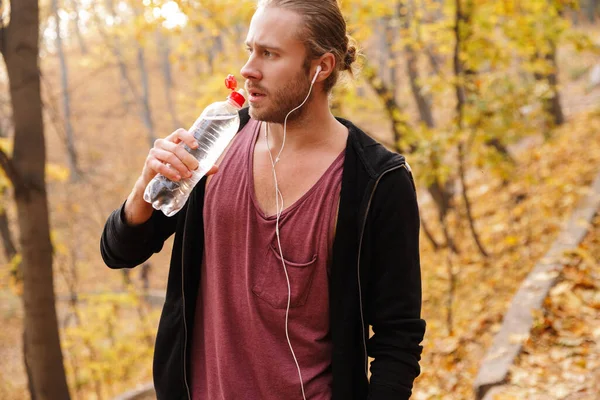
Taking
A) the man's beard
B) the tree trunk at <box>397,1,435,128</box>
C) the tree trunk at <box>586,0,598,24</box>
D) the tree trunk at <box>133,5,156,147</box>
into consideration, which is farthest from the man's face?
the tree trunk at <box>586,0,598,24</box>

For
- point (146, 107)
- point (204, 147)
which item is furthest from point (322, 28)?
point (146, 107)

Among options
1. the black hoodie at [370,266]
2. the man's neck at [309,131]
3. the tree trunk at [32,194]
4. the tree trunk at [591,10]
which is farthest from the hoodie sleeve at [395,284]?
the tree trunk at [591,10]

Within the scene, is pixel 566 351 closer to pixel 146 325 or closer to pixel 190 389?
pixel 190 389

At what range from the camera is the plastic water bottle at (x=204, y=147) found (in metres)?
2.03

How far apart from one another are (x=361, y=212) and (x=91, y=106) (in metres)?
35.7

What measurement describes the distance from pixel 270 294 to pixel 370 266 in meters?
0.35

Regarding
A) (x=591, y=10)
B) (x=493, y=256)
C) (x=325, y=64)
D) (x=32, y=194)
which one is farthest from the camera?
(x=591, y=10)

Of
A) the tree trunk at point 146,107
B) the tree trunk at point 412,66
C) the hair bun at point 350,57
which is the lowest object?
the hair bun at point 350,57

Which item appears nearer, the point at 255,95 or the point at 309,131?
the point at 255,95

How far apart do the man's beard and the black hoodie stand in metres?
0.25

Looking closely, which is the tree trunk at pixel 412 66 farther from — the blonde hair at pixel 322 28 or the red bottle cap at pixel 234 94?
the red bottle cap at pixel 234 94

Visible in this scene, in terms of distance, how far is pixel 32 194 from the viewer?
4074 mm

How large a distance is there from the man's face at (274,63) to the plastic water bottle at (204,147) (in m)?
0.07

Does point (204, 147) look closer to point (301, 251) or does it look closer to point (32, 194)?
point (301, 251)
